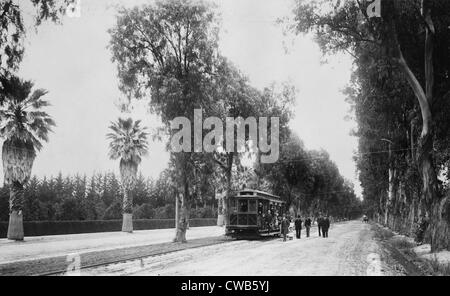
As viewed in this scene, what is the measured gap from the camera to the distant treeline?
184 feet

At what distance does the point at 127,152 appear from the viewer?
4653cm

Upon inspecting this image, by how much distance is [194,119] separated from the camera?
2717cm

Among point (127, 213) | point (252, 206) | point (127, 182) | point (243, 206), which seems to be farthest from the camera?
point (127, 213)

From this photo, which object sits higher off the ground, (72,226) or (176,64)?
(176,64)

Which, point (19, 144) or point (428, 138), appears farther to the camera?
point (19, 144)

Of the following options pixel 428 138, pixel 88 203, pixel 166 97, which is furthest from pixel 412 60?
pixel 88 203

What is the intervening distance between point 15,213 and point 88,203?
38.4m

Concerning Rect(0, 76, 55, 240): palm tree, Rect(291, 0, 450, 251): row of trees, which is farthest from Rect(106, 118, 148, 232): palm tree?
Rect(291, 0, 450, 251): row of trees

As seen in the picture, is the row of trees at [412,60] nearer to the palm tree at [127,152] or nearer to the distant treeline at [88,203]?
the distant treeline at [88,203]

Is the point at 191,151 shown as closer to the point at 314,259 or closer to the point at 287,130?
the point at 314,259

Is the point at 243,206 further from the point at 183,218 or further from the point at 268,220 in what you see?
the point at 183,218

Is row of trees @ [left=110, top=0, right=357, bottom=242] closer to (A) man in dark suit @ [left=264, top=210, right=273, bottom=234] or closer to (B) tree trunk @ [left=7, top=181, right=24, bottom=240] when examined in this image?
(A) man in dark suit @ [left=264, top=210, right=273, bottom=234]

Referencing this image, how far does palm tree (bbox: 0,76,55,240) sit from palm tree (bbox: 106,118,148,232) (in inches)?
533
